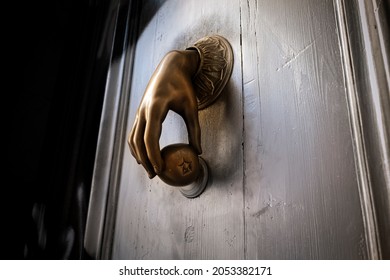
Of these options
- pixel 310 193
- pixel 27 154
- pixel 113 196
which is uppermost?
pixel 27 154

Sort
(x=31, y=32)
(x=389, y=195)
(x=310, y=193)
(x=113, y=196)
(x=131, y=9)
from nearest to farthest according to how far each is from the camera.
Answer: (x=389, y=195) → (x=310, y=193) → (x=113, y=196) → (x=131, y=9) → (x=31, y=32)

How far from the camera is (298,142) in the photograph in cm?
53

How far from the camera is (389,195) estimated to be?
385 millimetres

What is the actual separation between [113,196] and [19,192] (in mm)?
467

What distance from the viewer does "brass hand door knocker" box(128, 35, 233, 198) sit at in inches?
24.0

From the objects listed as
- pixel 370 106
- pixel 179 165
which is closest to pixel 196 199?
pixel 179 165

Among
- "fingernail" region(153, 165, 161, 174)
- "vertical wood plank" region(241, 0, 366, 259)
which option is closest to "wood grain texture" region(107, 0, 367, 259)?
"vertical wood plank" region(241, 0, 366, 259)

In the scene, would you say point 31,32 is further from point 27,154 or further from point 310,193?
point 310,193

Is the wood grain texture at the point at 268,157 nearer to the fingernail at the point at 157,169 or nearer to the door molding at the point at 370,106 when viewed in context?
the door molding at the point at 370,106

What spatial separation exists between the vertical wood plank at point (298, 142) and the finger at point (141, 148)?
178 millimetres

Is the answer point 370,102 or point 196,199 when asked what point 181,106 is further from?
point 370,102

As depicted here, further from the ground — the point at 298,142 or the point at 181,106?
the point at 181,106

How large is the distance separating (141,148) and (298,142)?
10.8 inches
